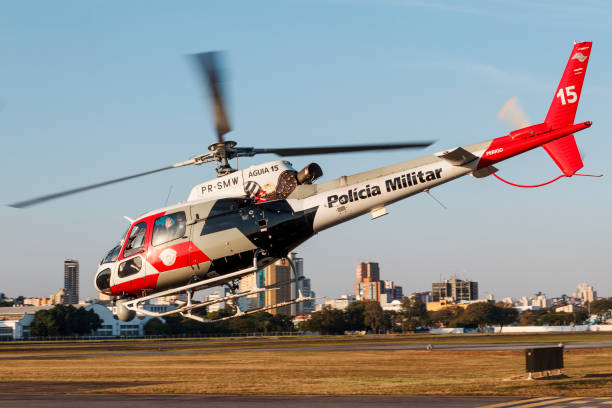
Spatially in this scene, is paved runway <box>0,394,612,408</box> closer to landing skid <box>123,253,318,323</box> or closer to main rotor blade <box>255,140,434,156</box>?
landing skid <box>123,253,318,323</box>

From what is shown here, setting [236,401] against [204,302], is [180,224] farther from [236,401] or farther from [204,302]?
[236,401]

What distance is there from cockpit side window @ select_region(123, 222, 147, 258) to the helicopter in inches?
1.5

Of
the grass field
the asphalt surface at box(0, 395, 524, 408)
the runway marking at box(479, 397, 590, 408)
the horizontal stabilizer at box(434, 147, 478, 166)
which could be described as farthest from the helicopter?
the grass field

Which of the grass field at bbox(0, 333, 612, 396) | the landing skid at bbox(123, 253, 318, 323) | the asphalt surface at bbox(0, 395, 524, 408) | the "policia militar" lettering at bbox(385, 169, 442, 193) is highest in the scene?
the "policia militar" lettering at bbox(385, 169, 442, 193)

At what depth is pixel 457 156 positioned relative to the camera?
2541 centimetres

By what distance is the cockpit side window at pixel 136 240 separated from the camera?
2689 centimetres

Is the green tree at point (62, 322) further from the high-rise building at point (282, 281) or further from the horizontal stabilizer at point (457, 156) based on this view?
the horizontal stabilizer at point (457, 156)

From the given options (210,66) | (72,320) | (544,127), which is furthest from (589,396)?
(72,320)

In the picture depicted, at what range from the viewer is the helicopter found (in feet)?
83.6

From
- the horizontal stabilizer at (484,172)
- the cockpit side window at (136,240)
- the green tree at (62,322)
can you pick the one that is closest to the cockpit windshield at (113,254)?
the cockpit side window at (136,240)

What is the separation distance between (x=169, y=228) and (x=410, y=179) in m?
8.86

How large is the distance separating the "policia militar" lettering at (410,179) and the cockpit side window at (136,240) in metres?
9.10

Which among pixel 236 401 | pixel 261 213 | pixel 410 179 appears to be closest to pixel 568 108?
pixel 410 179

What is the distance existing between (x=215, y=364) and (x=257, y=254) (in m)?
38.0
